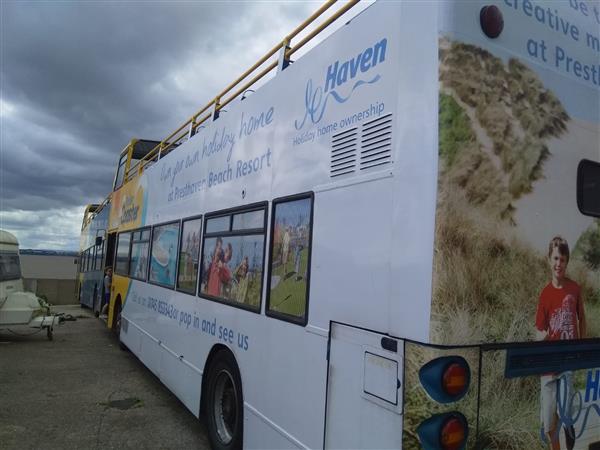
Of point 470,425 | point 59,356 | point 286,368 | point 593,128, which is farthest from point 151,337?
point 593,128

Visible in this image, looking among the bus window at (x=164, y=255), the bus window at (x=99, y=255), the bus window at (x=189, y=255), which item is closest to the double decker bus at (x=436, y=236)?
the bus window at (x=189, y=255)

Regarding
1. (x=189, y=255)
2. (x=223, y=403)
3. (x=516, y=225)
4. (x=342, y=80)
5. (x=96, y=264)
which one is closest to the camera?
(x=516, y=225)

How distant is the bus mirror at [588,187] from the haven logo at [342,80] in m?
1.28

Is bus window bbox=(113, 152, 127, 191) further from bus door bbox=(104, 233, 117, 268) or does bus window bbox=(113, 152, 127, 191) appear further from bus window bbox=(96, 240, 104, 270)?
bus window bbox=(96, 240, 104, 270)

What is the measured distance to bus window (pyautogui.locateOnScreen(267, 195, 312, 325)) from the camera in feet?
10.5

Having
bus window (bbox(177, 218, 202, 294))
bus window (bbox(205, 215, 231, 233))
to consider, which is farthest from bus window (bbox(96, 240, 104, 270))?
bus window (bbox(205, 215, 231, 233))

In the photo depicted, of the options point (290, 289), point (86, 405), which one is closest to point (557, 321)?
point (290, 289)

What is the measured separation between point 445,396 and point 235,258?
8.26ft

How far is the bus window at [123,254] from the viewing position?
9195 millimetres

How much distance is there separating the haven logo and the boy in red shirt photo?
1396 mm

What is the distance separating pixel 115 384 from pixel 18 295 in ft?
16.2

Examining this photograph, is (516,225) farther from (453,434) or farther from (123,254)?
(123,254)

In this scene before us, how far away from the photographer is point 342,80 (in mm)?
3039

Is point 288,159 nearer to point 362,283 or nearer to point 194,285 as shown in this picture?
point 362,283
